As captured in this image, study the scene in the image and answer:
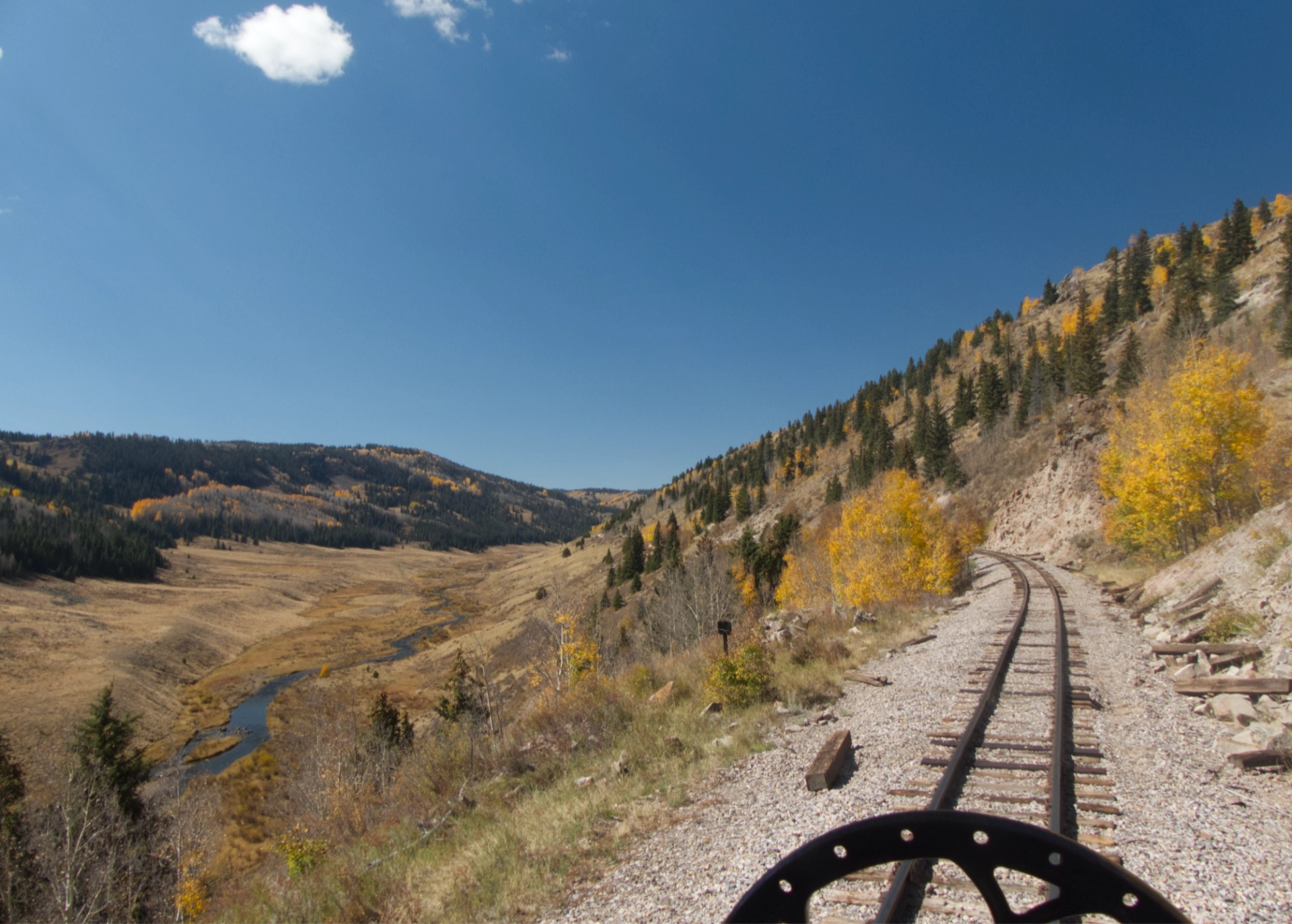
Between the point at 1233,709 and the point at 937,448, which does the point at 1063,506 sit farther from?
the point at 937,448

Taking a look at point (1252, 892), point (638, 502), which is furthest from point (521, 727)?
point (638, 502)

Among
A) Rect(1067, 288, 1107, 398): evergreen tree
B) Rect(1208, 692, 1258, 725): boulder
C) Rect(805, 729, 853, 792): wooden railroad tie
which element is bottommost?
Rect(805, 729, 853, 792): wooden railroad tie

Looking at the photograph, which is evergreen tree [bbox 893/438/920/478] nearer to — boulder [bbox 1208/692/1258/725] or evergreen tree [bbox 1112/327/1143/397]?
evergreen tree [bbox 1112/327/1143/397]

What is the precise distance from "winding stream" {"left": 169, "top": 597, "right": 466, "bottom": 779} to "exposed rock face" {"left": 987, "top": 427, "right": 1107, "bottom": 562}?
58220 mm

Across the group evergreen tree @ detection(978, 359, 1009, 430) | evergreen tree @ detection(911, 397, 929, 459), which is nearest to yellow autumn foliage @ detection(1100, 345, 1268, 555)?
evergreen tree @ detection(911, 397, 929, 459)

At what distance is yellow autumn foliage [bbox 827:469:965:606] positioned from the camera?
1121 inches

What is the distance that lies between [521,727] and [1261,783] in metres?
12.3

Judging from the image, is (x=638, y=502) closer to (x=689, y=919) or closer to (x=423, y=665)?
(x=423, y=665)

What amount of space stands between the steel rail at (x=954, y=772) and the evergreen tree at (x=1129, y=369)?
50.8m

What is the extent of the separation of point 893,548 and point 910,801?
84.1 feet

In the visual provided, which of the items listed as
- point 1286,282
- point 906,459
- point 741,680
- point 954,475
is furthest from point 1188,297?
point 741,680

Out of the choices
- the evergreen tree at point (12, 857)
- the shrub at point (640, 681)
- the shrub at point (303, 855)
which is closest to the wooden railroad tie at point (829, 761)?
the shrub at point (640, 681)

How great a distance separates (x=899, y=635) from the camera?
1664cm

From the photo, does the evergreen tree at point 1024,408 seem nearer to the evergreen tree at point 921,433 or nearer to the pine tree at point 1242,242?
the evergreen tree at point 921,433
